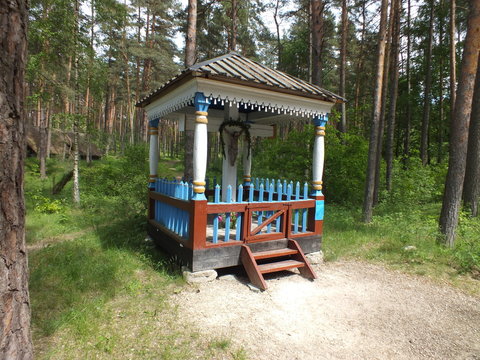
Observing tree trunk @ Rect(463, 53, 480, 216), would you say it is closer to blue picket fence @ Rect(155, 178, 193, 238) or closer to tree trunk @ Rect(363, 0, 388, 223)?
tree trunk @ Rect(363, 0, 388, 223)

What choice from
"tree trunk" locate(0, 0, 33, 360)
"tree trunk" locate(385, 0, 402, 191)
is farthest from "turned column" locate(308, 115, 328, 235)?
"tree trunk" locate(385, 0, 402, 191)

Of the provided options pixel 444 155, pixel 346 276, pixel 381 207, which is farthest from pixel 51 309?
pixel 444 155

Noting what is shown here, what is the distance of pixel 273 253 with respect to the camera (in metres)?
4.88

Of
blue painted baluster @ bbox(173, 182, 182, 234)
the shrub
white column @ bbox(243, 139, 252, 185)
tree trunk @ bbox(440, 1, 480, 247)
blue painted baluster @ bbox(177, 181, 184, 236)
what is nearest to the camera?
blue painted baluster @ bbox(177, 181, 184, 236)

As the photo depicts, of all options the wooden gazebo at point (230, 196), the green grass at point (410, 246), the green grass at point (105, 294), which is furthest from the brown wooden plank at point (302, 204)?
the green grass at point (105, 294)

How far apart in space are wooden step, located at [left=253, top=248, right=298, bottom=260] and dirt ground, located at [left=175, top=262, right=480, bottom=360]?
0.37 metres

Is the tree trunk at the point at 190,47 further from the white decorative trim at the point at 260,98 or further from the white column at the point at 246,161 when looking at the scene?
the white decorative trim at the point at 260,98

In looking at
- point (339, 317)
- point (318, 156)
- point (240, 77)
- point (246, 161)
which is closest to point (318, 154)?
Result: point (318, 156)

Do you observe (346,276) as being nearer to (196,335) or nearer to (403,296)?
(403,296)

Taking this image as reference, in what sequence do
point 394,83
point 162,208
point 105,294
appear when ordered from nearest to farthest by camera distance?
point 105,294
point 162,208
point 394,83

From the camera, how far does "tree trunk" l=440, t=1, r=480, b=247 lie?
18.7ft

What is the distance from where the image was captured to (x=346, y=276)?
493cm

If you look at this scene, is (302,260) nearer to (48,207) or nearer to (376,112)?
(376,112)

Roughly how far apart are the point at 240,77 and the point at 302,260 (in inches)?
127
